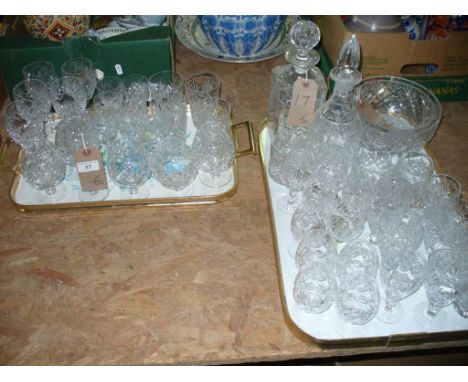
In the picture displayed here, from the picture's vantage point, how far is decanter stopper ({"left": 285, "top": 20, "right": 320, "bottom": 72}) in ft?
3.90

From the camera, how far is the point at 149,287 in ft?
3.67

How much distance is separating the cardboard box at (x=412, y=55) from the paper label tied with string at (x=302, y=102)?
307 millimetres

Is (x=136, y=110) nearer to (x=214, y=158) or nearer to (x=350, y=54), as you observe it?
(x=214, y=158)

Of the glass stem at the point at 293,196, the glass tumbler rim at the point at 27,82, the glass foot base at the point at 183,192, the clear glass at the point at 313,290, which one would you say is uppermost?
the glass tumbler rim at the point at 27,82

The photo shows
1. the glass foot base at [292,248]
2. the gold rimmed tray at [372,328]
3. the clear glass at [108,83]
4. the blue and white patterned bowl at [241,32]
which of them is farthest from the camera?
the blue and white patterned bowl at [241,32]

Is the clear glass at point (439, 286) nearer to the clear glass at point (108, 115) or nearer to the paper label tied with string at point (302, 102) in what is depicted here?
the paper label tied with string at point (302, 102)

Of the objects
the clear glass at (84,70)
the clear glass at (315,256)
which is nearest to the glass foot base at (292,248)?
the clear glass at (315,256)

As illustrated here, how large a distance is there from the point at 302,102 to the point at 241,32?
1.60 ft

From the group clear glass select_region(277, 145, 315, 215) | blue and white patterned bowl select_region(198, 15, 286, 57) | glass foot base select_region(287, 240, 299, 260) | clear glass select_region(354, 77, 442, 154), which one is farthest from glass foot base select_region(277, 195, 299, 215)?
blue and white patterned bowl select_region(198, 15, 286, 57)

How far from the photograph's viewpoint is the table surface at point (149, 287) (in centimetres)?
102

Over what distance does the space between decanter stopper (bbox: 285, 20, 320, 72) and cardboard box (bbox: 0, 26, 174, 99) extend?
42 cm

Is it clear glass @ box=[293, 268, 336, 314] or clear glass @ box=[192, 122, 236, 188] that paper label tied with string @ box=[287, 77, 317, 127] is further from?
clear glass @ box=[293, 268, 336, 314]

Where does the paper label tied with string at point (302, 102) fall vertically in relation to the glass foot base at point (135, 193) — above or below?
above
